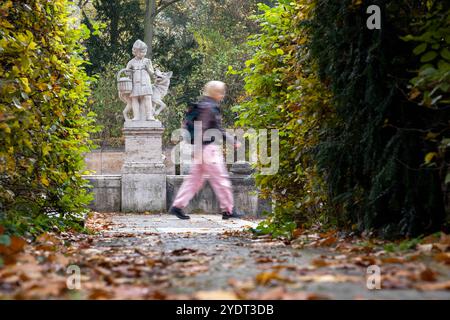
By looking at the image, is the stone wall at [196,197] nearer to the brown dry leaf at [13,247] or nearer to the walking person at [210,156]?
the walking person at [210,156]

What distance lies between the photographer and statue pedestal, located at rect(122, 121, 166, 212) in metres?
19.7

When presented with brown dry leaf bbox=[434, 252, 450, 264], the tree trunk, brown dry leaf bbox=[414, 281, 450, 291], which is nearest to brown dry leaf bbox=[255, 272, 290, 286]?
brown dry leaf bbox=[414, 281, 450, 291]

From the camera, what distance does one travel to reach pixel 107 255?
5.56m

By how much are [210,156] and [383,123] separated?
474 cm

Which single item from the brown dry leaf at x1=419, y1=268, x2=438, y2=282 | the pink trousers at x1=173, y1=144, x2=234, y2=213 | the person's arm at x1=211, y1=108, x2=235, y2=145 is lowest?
the brown dry leaf at x1=419, y1=268, x2=438, y2=282

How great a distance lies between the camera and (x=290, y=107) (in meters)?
8.46

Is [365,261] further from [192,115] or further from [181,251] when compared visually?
[192,115]

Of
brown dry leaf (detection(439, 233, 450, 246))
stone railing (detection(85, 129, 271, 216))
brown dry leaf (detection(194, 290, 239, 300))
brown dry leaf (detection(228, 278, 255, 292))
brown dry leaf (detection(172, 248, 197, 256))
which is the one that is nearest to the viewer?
brown dry leaf (detection(194, 290, 239, 300))

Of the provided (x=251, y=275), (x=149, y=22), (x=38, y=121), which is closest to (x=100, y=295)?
→ (x=251, y=275)

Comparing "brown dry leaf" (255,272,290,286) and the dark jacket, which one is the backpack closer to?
the dark jacket

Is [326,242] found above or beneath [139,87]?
beneath

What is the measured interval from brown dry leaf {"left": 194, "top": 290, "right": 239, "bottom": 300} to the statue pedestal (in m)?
16.2
